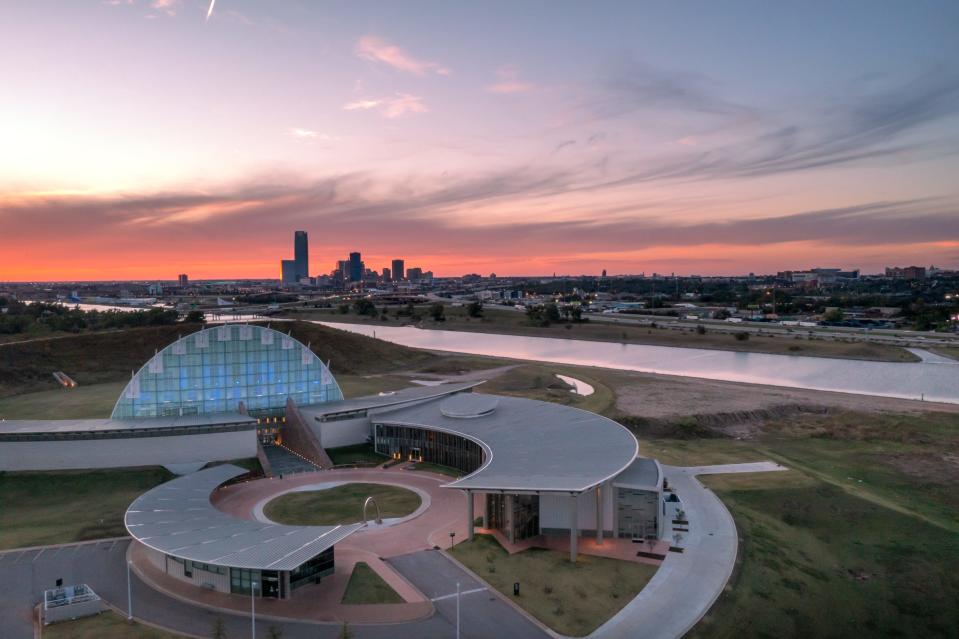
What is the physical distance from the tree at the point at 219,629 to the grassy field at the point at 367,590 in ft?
16.6

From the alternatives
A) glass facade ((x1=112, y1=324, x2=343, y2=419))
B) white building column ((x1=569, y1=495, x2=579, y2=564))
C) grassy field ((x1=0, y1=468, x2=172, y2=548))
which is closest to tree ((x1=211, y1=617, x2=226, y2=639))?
grassy field ((x1=0, y1=468, x2=172, y2=548))

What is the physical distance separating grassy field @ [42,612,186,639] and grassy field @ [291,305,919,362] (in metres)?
125

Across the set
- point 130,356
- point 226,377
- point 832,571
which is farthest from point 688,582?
point 130,356

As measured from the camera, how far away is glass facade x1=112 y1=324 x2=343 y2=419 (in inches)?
2056

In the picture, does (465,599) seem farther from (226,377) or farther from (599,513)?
(226,377)

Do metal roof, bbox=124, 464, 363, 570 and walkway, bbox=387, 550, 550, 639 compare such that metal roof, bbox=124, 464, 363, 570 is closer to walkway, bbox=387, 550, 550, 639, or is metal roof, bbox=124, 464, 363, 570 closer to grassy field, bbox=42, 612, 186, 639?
grassy field, bbox=42, 612, 186, 639

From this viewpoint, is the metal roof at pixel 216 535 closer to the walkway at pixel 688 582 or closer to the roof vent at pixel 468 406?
the walkway at pixel 688 582

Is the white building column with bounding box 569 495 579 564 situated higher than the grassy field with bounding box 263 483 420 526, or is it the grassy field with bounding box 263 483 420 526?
the white building column with bounding box 569 495 579 564

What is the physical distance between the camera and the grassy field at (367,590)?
2817 centimetres

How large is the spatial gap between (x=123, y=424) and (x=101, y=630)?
26.9 meters

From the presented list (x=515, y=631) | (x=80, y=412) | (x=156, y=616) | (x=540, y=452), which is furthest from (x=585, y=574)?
(x=80, y=412)

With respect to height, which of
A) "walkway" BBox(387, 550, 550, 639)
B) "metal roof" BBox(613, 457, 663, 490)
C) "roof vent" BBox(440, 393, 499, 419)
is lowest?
"walkway" BBox(387, 550, 550, 639)

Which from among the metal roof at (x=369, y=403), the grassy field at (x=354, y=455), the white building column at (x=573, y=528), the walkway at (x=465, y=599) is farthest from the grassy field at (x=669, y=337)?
the walkway at (x=465, y=599)

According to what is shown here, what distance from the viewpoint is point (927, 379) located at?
97312mm
